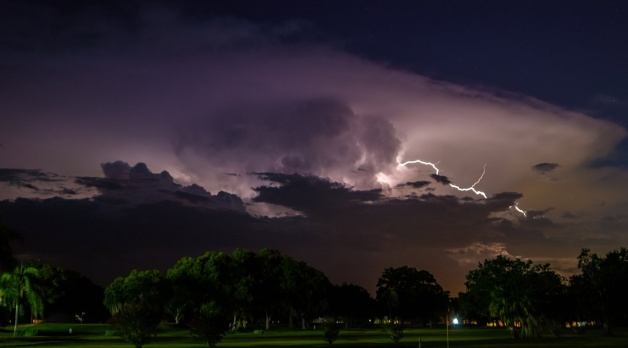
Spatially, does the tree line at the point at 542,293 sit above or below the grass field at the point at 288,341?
above

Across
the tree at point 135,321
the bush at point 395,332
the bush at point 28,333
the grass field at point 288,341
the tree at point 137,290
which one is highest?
the tree at point 137,290

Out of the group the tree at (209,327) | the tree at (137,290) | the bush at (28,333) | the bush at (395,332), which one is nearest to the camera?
the tree at (209,327)

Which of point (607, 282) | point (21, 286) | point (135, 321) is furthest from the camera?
point (607, 282)

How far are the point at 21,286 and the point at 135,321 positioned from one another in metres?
39.0

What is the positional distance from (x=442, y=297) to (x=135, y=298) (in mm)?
103796

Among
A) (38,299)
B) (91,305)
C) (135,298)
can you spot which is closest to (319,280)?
(135,298)

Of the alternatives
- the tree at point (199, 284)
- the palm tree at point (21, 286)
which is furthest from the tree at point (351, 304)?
the palm tree at point (21, 286)

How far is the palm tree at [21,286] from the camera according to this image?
7650cm

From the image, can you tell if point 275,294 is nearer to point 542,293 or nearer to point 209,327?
point 542,293

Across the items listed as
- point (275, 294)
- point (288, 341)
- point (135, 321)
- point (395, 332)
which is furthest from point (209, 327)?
point (275, 294)

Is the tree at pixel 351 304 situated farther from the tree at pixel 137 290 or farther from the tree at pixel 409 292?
the tree at pixel 137 290

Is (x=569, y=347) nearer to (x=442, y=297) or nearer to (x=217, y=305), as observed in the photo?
(x=217, y=305)

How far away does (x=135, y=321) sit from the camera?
46.5 m

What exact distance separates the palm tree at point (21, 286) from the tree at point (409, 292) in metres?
97.5
